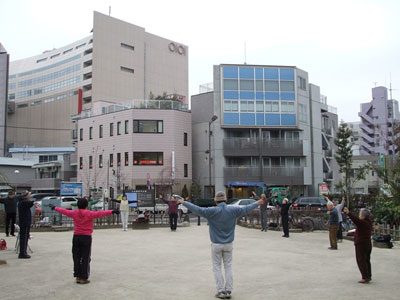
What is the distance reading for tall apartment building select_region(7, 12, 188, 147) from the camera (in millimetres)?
80562

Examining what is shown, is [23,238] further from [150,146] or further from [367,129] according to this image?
[367,129]

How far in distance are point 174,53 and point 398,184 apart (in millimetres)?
79803

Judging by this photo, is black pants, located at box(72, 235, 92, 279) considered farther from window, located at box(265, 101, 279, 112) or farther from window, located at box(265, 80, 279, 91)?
window, located at box(265, 80, 279, 91)

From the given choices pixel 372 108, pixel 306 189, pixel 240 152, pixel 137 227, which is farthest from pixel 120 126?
pixel 372 108

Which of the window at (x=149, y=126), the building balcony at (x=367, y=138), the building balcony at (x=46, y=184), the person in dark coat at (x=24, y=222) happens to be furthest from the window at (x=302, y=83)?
the building balcony at (x=367, y=138)

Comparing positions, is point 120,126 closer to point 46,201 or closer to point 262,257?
point 46,201

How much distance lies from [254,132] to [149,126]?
12.7m

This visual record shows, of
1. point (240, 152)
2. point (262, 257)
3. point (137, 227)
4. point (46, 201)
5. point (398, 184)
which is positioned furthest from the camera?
point (240, 152)

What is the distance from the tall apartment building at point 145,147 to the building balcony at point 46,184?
28.2 ft

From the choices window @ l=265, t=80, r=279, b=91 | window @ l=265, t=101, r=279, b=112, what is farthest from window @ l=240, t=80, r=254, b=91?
window @ l=265, t=101, r=279, b=112

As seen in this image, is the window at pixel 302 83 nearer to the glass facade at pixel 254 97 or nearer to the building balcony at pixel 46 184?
the glass facade at pixel 254 97

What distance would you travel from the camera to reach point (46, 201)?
26.1 meters

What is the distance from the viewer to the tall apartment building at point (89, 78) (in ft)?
264

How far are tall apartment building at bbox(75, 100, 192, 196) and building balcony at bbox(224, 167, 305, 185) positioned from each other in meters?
5.14
